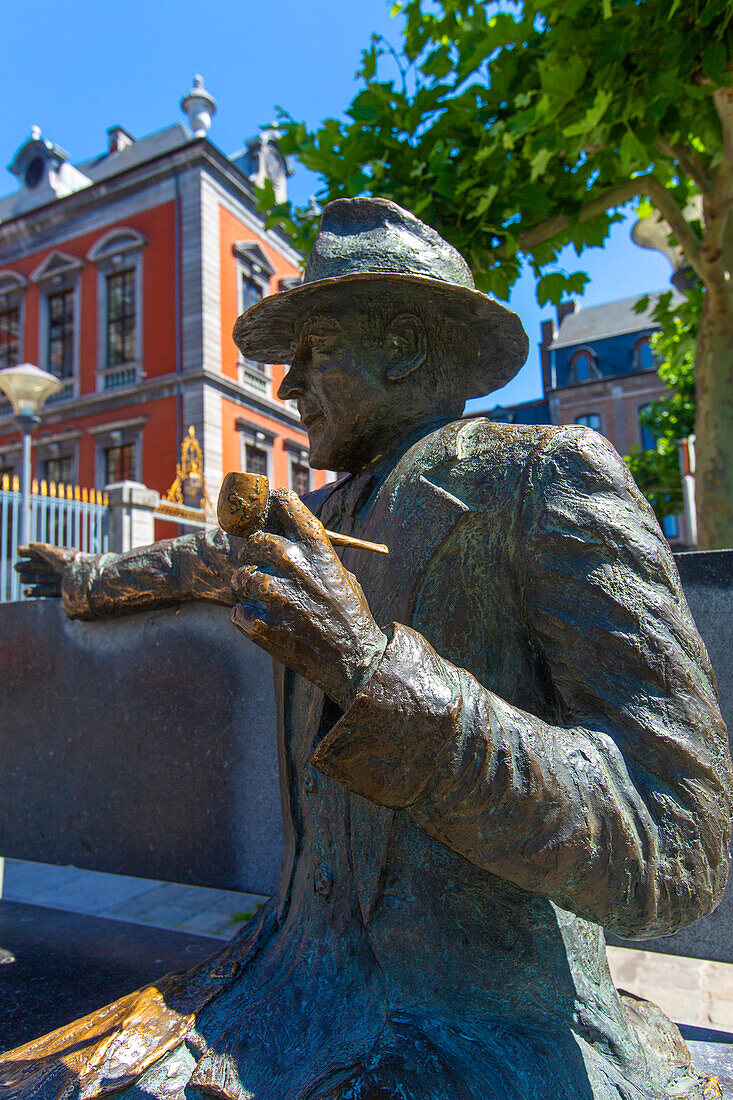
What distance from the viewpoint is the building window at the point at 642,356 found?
35688 mm

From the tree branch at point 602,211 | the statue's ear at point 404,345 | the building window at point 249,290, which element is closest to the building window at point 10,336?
the building window at point 249,290

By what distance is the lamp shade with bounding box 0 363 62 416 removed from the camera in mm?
9352

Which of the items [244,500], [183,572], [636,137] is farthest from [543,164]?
[244,500]

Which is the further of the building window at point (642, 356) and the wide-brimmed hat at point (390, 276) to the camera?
the building window at point (642, 356)

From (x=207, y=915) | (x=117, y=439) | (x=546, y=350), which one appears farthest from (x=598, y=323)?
(x=207, y=915)

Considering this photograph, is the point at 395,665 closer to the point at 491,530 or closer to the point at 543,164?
the point at 491,530

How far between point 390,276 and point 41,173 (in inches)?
1142

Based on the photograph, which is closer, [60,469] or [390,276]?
[390,276]

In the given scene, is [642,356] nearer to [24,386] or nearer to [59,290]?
[59,290]

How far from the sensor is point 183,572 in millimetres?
2203

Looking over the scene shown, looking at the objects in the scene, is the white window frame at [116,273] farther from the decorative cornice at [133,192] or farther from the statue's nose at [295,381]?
the statue's nose at [295,381]

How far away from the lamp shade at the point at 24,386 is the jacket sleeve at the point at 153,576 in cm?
790

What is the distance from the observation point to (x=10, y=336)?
2309 cm

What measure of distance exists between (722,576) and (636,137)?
93.6 inches
